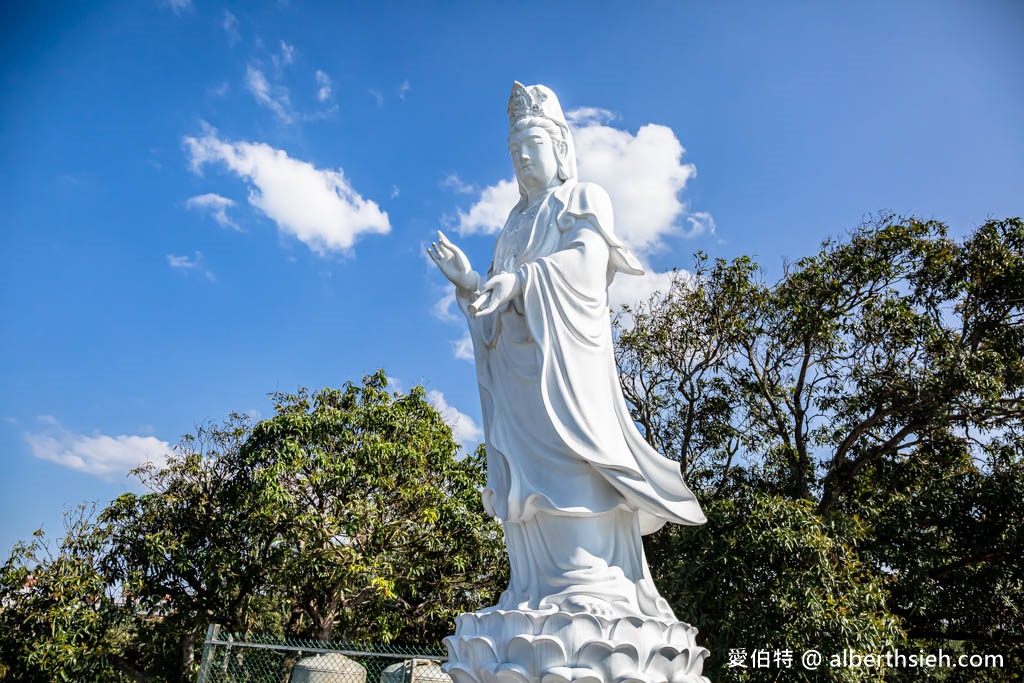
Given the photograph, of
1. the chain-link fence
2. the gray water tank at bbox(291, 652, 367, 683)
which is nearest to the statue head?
the chain-link fence

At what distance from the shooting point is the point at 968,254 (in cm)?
780

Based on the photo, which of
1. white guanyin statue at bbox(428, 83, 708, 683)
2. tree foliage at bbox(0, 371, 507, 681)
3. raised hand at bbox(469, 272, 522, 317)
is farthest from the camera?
tree foliage at bbox(0, 371, 507, 681)

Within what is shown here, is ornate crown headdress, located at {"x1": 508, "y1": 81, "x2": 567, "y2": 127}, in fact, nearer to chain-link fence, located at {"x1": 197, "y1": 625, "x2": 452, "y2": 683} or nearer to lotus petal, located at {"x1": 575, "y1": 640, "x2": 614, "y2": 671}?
lotus petal, located at {"x1": 575, "y1": 640, "x2": 614, "y2": 671}

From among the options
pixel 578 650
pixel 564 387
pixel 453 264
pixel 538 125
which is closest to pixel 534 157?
pixel 538 125

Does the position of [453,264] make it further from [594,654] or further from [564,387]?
[594,654]

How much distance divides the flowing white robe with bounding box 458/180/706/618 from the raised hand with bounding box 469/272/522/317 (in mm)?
68

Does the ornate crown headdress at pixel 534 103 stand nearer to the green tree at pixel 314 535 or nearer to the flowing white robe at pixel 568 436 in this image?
the flowing white robe at pixel 568 436

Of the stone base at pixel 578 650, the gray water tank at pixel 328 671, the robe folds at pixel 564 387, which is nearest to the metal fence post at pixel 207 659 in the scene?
the gray water tank at pixel 328 671

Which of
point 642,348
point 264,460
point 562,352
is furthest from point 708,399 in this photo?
point 562,352

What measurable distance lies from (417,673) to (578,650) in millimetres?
A: 3312

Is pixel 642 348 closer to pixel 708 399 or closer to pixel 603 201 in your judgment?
pixel 708 399

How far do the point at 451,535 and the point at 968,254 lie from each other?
20.2 ft

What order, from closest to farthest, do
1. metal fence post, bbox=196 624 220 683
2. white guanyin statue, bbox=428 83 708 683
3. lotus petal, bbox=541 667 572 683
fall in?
lotus petal, bbox=541 667 572 683 < white guanyin statue, bbox=428 83 708 683 < metal fence post, bbox=196 624 220 683

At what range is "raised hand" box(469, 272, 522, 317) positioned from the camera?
377 cm
